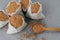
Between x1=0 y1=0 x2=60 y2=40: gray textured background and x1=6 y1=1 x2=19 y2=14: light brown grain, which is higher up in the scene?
x1=6 y1=1 x2=19 y2=14: light brown grain

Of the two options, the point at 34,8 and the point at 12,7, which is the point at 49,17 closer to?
the point at 34,8

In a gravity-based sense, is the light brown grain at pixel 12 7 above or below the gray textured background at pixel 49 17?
above

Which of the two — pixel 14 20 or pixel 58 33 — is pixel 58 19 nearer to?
pixel 58 33

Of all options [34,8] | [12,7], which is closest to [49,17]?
[34,8]

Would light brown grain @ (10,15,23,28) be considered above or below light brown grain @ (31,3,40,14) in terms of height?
below

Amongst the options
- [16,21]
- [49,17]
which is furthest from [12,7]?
[49,17]

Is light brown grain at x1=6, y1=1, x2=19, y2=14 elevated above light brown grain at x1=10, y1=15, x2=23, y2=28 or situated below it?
above

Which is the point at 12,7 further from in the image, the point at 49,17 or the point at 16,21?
the point at 49,17

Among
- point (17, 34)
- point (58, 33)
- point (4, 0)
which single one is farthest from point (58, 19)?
point (4, 0)

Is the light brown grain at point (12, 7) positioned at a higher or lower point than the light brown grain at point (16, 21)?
higher
